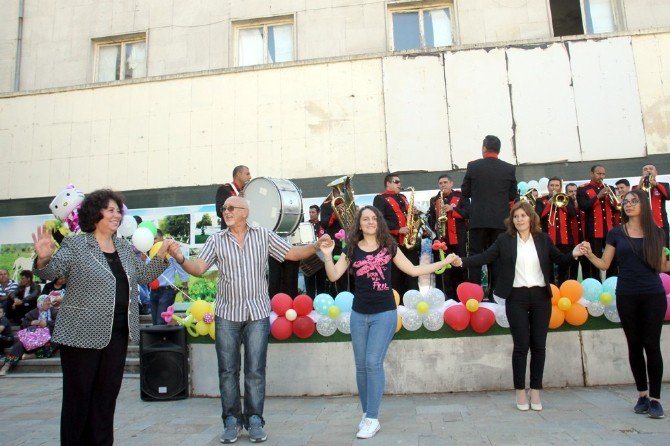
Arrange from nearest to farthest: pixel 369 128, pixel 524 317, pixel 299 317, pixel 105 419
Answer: pixel 105 419, pixel 524 317, pixel 299 317, pixel 369 128

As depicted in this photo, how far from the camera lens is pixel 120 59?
14.2 m

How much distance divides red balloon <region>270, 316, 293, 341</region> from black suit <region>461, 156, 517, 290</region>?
248 cm

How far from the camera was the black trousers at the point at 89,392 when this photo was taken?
3291 millimetres

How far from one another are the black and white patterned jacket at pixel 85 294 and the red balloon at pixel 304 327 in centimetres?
275

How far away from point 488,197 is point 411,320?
1.82 m

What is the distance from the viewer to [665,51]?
1151 cm

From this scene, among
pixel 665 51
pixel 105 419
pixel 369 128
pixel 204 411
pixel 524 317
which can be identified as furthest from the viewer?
pixel 369 128

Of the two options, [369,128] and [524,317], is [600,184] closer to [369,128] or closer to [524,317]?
[524,317]

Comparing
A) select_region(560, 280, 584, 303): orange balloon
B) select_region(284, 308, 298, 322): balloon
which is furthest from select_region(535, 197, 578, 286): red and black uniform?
select_region(284, 308, 298, 322): balloon

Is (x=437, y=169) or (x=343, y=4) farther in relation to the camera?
(x=343, y=4)

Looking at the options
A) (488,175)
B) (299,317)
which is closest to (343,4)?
Result: (488,175)

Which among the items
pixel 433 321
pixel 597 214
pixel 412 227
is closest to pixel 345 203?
pixel 412 227

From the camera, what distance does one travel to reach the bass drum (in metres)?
7.11

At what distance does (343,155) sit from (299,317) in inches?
266
